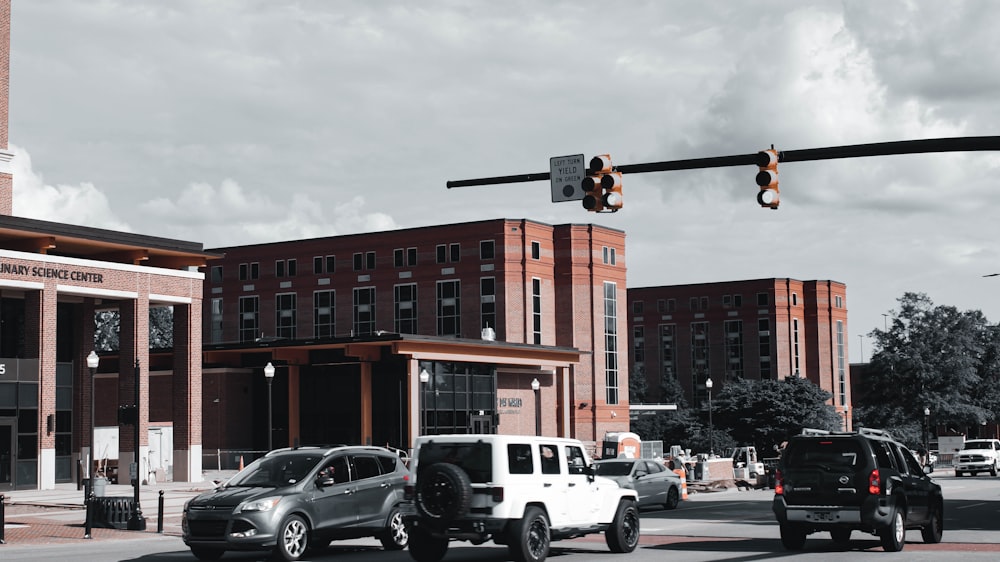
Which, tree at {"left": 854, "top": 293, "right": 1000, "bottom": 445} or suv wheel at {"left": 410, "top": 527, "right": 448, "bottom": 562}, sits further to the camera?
tree at {"left": 854, "top": 293, "right": 1000, "bottom": 445}

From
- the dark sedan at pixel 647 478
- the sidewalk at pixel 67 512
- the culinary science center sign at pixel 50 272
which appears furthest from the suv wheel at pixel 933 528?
the culinary science center sign at pixel 50 272

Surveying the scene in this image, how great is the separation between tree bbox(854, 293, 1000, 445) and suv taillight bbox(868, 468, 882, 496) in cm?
9491

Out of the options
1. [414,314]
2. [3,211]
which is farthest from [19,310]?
[414,314]

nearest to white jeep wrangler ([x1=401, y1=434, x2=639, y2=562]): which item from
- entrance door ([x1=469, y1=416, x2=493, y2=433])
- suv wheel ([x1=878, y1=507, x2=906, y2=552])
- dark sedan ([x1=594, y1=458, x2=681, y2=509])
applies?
suv wheel ([x1=878, y1=507, x2=906, y2=552])

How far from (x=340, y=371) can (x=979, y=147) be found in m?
49.2

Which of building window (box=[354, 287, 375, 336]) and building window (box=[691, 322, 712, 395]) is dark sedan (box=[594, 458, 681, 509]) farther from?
building window (box=[691, 322, 712, 395])

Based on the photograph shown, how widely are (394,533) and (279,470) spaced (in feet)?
8.30

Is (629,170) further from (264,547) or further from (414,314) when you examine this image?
(414,314)

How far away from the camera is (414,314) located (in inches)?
3548

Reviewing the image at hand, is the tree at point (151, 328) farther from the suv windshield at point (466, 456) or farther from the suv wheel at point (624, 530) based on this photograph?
the suv windshield at point (466, 456)

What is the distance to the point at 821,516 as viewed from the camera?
20.7 m

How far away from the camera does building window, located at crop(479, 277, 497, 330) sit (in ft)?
281

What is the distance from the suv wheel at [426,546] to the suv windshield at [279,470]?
255 cm

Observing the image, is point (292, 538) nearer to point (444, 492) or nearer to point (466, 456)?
point (444, 492)
